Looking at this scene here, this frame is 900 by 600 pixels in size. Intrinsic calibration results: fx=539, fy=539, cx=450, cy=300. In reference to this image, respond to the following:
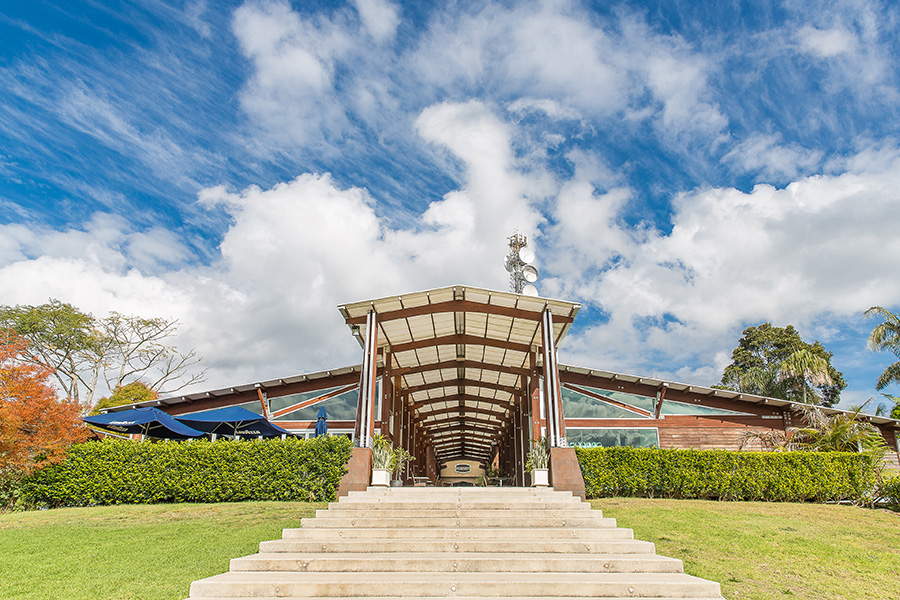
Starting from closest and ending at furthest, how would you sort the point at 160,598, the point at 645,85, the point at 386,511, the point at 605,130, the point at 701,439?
the point at 160,598 → the point at 386,511 → the point at 645,85 → the point at 605,130 → the point at 701,439

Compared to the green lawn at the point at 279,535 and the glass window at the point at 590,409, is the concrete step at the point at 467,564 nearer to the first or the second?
the green lawn at the point at 279,535

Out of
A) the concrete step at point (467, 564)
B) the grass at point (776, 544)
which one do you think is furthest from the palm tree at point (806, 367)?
the concrete step at point (467, 564)

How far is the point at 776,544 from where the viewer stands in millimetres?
8516

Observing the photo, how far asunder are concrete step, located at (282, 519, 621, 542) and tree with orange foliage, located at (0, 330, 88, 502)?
7.98 meters

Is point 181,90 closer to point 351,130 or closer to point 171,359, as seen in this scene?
point 351,130

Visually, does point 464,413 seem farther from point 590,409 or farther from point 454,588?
point 454,588

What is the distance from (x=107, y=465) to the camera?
39.4 ft

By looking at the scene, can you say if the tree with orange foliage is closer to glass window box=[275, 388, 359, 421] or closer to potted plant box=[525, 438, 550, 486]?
glass window box=[275, 388, 359, 421]

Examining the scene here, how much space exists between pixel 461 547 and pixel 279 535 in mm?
3447

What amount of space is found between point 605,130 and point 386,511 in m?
13.0

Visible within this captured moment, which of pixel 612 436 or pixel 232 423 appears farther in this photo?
pixel 612 436

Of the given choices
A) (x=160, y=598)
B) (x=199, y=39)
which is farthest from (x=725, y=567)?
(x=199, y=39)

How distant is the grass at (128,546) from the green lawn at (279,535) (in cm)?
2

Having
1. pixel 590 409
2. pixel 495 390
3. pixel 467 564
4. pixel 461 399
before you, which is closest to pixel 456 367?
pixel 495 390
